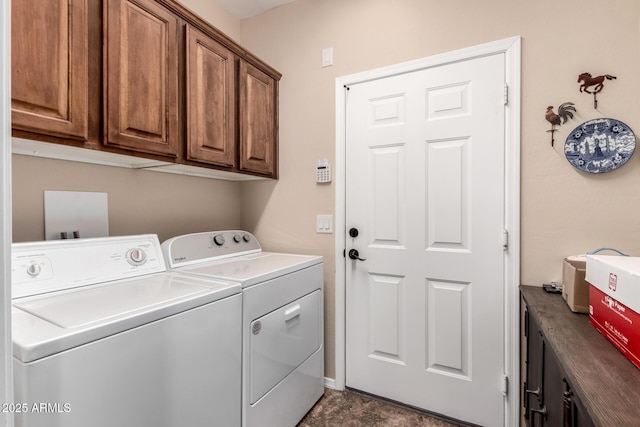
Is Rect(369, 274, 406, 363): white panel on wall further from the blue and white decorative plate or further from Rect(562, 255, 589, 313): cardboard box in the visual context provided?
the blue and white decorative plate

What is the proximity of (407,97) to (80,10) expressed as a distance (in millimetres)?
1621

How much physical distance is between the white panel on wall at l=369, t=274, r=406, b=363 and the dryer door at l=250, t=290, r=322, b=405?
0.36 metres

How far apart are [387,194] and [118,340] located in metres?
1.55

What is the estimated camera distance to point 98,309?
3.30 feet

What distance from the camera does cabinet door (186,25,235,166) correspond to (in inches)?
63.4

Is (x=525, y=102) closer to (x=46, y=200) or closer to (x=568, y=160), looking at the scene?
(x=568, y=160)

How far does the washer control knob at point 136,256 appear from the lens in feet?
4.80

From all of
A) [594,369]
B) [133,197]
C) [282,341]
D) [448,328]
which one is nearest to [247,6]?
[133,197]

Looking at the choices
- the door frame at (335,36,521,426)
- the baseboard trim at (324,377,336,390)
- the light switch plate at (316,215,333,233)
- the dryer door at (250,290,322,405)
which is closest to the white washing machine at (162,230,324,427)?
the dryer door at (250,290,322,405)

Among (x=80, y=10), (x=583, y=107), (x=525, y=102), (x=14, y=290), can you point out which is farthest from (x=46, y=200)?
(x=583, y=107)

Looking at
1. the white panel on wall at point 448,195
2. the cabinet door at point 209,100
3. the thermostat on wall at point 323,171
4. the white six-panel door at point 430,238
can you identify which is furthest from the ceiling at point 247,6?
the white panel on wall at point 448,195

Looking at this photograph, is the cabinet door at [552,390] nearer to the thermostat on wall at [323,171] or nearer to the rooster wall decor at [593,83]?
the rooster wall decor at [593,83]

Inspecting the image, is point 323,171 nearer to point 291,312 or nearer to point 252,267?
point 252,267

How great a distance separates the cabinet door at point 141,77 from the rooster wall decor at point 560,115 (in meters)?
1.88
